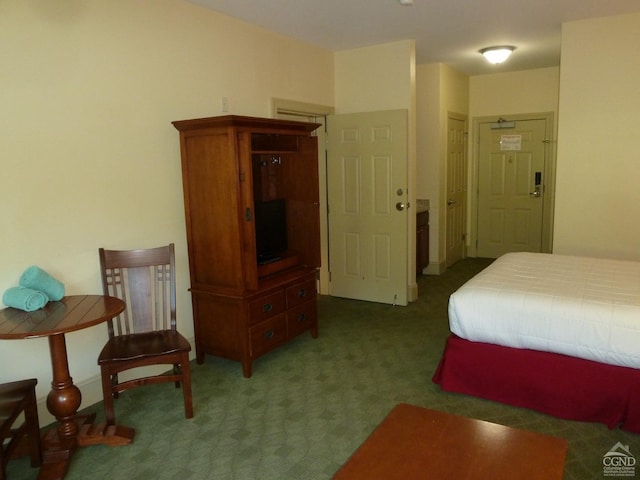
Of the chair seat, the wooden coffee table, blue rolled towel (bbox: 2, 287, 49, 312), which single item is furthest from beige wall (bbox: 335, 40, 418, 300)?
blue rolled towel (bbox: 2, 287, 49, 312)

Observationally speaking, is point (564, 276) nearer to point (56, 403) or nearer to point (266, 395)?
point (266, 395)

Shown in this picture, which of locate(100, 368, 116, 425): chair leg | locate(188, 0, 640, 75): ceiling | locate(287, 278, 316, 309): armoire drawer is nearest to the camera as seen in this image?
locate(100, 368, 116, 425): chair leg

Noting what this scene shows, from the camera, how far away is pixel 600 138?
4305 millimetres

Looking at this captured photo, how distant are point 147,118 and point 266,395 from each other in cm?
200

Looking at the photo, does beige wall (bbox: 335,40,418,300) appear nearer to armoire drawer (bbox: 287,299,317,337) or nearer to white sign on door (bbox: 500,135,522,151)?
armoire drawer (bbox: 287,299,317,337)

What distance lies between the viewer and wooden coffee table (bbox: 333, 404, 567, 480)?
66.1 inches

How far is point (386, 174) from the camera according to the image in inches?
194

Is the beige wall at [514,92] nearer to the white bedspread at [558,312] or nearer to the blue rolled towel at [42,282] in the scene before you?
the white bedspread at [558,312]

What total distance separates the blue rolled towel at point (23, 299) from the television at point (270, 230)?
60.3 inches

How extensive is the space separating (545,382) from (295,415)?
146 centimetres

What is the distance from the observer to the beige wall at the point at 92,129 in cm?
264

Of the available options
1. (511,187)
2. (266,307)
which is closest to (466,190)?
(511,187)

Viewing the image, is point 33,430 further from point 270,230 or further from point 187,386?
point 270,230

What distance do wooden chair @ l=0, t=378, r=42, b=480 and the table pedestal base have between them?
6 centimetres
